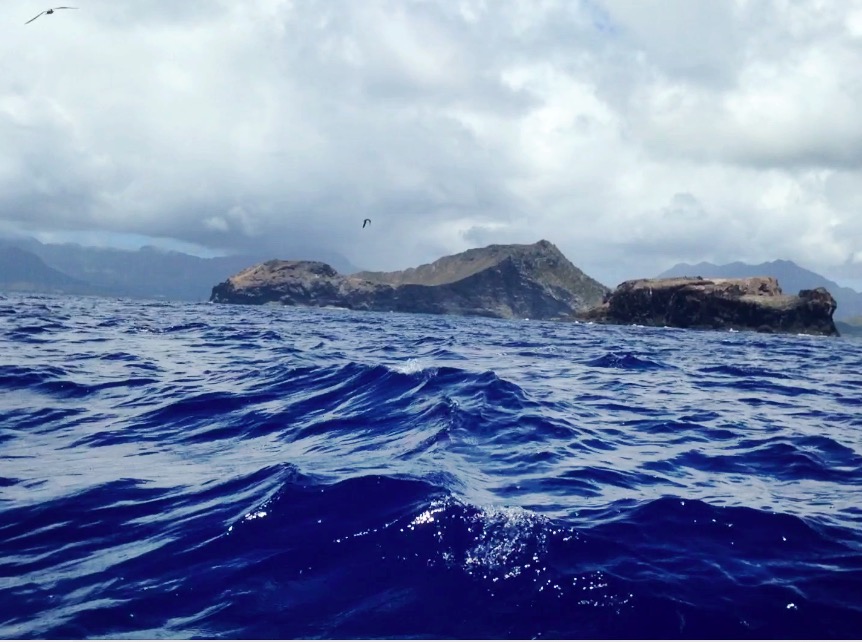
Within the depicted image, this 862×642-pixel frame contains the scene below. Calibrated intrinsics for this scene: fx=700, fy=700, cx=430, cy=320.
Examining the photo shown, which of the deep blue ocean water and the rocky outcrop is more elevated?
the rocky outcrop

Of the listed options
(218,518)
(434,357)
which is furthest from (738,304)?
(218,518)

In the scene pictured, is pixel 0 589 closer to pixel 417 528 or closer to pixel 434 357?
pixel 417 528

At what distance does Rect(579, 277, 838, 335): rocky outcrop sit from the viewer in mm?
145500

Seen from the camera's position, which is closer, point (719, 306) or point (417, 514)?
point (417, 514)

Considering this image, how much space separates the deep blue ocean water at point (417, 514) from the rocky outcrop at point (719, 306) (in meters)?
142

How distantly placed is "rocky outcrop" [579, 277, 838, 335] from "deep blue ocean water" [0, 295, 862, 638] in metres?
142

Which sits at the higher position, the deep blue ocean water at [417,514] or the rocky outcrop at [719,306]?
the rocky outcrop at [719,306]

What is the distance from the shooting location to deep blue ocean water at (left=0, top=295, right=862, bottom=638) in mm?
6930

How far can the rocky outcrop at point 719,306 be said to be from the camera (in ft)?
477

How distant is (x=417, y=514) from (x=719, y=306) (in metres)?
164

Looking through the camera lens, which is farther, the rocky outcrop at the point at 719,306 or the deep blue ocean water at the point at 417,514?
the rocky outcrop at the point at 719,306

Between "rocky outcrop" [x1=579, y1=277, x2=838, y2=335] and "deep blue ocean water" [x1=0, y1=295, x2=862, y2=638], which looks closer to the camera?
"deep blue ocean water" [x1=0, y1=295, x2=862, y2=638]

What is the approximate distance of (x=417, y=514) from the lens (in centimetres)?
904

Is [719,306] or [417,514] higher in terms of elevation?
[719,306]
